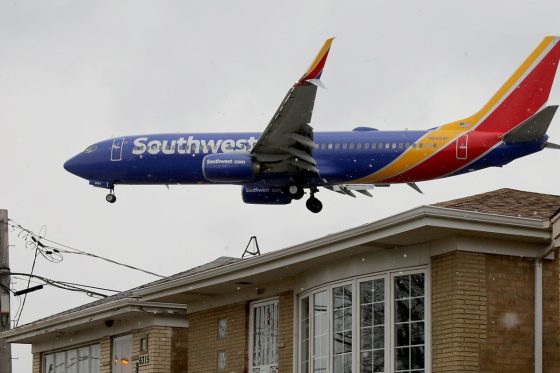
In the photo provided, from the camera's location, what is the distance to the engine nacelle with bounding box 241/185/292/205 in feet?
125

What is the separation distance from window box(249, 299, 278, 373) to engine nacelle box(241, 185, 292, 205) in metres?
13.6

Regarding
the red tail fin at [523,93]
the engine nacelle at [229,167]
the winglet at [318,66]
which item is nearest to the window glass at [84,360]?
the engine nacelle at [229,167]

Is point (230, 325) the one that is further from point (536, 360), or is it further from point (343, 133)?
point (343, 133)

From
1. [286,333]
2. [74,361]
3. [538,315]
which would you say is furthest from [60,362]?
[538,315]

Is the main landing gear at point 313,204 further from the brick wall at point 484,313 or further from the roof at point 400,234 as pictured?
the brick wall at point 484,313

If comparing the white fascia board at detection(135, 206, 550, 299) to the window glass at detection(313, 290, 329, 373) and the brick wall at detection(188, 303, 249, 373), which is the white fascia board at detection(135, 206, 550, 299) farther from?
the brick wall at detection(188, 303, 249, 373)

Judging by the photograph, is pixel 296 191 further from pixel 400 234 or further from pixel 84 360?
pixel 400 234

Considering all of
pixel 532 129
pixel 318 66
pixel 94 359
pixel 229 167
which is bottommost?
pixel 94 359

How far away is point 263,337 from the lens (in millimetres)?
24094

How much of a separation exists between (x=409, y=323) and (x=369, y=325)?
98 cm

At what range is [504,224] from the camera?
1856 cm

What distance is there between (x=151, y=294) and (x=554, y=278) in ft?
32.1

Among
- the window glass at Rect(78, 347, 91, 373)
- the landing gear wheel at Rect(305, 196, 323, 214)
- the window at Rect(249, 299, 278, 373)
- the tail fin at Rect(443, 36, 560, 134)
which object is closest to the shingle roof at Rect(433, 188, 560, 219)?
the window at Rect(249, 299, 278, 373)

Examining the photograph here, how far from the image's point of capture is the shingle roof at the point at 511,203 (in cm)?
2018
